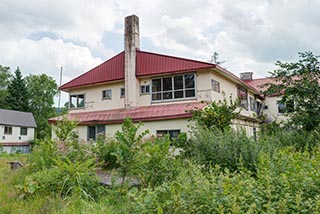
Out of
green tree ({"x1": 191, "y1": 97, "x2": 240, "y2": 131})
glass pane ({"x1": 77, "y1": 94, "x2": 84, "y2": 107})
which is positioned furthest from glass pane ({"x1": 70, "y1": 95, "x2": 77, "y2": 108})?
green tree ({"x1": 191, "y1": 97, "x2": 240, "y2": 131})

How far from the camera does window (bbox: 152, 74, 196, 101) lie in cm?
1730

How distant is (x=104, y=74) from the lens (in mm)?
20531

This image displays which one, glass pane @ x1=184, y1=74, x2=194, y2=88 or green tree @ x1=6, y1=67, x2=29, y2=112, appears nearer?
Answer: glass pane @ x1=184, y1=74, x2=194, y2=88

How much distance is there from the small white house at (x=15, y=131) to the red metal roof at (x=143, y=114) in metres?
20.1

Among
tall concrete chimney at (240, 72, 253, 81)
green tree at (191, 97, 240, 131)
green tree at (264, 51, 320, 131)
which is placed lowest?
green tree at (191, 97, 240, 131)

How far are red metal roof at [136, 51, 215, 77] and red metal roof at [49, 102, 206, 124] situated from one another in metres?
2.22

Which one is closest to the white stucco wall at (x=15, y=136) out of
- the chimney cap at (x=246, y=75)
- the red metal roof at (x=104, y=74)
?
the red metal roof at (x=104, y=74)

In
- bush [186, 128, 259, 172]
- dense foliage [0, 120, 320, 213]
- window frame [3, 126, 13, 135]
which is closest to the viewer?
dense foliage [0, 120, 320, 213]

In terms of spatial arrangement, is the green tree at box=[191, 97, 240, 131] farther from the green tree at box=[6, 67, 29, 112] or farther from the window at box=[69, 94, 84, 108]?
the green tree at box=[6, 67, 29, 112]

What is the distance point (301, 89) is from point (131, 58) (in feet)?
35.9

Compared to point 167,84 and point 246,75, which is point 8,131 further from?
point 246,75

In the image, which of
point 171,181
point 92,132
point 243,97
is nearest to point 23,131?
point 92,132

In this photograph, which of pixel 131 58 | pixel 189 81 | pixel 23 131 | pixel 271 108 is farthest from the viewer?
pixel 23 131

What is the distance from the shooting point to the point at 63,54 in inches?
869
